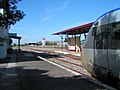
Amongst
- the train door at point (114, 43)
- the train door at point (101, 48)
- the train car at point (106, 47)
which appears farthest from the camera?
the train door at point (101, 48)

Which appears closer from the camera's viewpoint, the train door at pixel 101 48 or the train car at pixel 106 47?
the train car at pixel 106 47

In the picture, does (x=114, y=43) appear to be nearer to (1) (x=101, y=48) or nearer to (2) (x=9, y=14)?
(1) (x=101, y=48)

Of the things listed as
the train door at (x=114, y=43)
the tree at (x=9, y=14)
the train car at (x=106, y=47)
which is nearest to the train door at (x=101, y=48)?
the train car at (x=106, y=47)

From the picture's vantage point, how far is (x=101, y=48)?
11.5 metres

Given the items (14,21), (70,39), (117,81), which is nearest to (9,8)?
(14,21)

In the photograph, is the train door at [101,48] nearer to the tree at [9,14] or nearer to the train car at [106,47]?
the train car at [106,47]

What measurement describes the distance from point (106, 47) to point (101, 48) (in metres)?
0.62

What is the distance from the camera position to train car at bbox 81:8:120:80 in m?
10.0

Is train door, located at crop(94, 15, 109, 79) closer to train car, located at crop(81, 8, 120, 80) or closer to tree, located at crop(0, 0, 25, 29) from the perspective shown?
train car, located at crop(81, 8, 120, 80)

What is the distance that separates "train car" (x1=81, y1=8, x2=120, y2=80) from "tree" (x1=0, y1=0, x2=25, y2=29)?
3206 mm

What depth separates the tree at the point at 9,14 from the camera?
33.8 ft

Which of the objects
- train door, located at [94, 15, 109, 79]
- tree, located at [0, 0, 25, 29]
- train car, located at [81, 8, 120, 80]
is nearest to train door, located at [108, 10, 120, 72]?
train car, located at [81, 8, 120, 80]

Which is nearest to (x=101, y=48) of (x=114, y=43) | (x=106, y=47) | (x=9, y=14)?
(x=106, y=47)

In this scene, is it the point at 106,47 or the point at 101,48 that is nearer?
the point at 106,47
